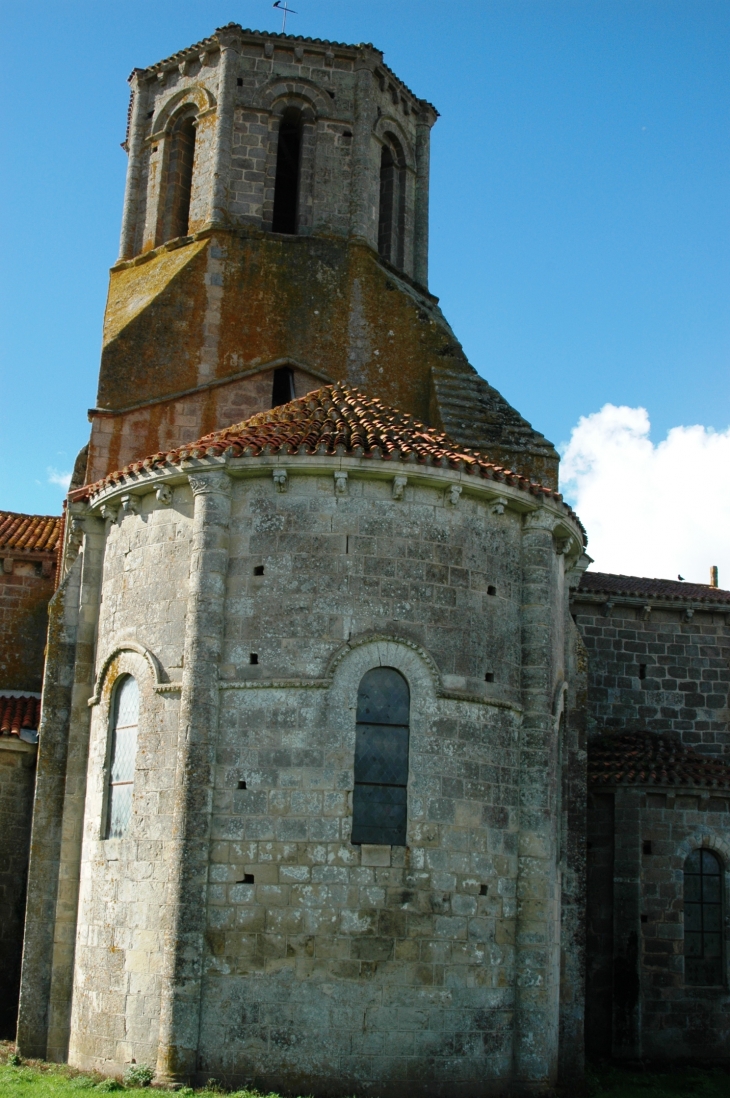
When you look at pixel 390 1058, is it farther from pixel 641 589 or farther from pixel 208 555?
pixel 641 589

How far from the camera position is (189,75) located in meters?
21.6

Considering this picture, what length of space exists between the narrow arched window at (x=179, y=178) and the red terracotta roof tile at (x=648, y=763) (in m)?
10.3

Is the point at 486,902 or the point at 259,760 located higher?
the point at 259,760

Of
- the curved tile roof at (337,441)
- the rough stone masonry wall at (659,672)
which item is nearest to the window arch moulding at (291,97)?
the curved tile roof at (337,441)

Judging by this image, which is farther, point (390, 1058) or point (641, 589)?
point (641, 589)

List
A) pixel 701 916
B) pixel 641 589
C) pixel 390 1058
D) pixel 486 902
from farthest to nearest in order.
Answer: pixel 641 589, pixel 701 916, pixel 486 902, pixel 390 1058

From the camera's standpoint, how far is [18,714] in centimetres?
1842

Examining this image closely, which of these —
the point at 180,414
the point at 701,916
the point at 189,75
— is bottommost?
the point at 701,916

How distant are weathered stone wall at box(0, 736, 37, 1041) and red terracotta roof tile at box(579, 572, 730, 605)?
29.1 feet

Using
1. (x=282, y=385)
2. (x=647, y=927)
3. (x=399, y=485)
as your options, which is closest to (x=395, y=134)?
(x=282, y=385)

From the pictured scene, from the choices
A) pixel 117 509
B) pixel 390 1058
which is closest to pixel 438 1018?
pixel 390 1058

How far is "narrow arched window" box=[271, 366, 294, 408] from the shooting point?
1975cm

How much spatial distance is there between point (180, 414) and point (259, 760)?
283 inches

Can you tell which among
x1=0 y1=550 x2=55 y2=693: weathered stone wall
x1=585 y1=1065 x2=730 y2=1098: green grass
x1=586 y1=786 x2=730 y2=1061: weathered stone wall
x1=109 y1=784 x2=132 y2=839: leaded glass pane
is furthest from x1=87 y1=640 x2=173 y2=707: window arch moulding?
x1=586 y1=786 x2=730 y2=1061: weathered stone wall
